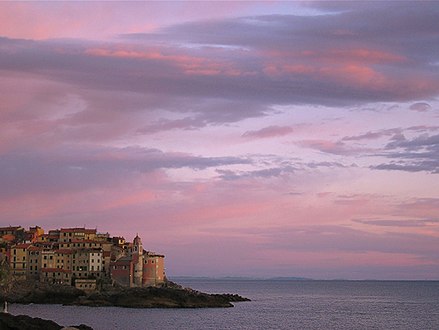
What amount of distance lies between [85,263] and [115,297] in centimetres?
2022

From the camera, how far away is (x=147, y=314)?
12431 cm

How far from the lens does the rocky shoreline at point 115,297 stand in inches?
5517

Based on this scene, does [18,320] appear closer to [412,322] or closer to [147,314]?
[147,314]

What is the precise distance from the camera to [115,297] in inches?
5605

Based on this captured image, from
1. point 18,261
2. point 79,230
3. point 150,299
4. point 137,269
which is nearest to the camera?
point 150,299

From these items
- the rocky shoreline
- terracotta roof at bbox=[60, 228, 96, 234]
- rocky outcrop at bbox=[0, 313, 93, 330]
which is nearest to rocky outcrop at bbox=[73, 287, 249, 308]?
the rocky shoreline

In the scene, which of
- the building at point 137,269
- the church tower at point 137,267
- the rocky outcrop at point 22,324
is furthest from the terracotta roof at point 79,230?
the rocky outcrop at point 22,324

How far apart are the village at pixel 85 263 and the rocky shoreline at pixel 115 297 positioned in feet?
11.1

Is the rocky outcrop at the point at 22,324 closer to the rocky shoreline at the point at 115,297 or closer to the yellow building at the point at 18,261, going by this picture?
the rocky shoreline at the point at 115,297

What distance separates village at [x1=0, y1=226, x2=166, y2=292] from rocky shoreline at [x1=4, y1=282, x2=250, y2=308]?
3395 mm

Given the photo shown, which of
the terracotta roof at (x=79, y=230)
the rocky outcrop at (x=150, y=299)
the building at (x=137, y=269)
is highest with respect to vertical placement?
the terracotta roof at (x=79, y=230)

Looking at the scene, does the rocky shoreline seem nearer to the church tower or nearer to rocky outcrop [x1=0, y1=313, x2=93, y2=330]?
the church tower

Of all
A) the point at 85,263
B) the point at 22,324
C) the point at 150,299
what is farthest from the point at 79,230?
the point at 22,324

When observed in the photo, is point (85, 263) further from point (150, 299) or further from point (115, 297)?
point (150, 299)
